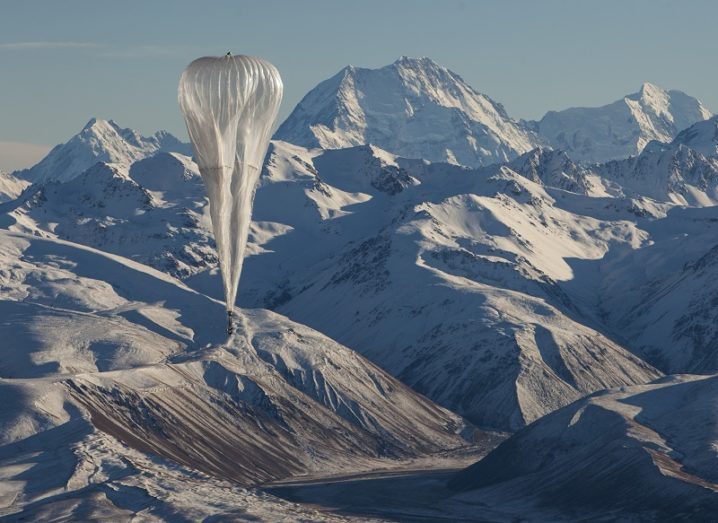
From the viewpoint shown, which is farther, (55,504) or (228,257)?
(55,504)

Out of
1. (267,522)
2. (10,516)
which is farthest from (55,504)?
(267,522)

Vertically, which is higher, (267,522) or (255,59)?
(255,59)

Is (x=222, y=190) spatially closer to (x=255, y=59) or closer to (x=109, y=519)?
(x=255, y=59)

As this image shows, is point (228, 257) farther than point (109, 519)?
No

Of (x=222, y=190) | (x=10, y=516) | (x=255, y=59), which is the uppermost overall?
(x=255, y=59)

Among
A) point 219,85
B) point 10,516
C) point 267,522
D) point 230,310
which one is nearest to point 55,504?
point 10,516

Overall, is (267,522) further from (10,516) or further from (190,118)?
(190,118)
